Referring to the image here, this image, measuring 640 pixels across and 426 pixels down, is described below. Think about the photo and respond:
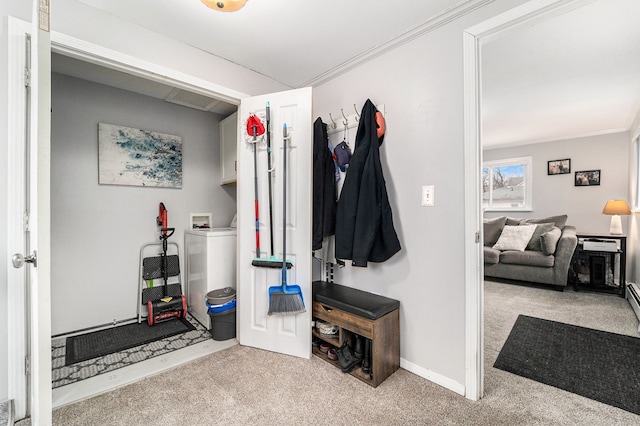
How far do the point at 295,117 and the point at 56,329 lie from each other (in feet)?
9.11

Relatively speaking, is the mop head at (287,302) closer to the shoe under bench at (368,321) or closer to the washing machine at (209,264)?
the shoe under bench at (368,321)

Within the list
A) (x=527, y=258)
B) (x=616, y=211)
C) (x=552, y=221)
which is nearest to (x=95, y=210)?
(x=527, y=258)

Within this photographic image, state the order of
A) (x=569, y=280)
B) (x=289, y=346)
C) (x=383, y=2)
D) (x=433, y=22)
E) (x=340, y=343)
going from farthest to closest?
(x=569, y=280) < (x=289, y=346) < (x=340, y=343) < (x=433, y=22) < (x=383, y=2)

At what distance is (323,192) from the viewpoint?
232 cm

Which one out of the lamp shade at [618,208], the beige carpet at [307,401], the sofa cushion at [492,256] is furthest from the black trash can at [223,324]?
the lamp shade at [618,208]

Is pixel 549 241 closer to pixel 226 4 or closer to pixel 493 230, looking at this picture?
pixel 493 230

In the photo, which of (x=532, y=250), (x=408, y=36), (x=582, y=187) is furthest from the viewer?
(x=582, y=187)

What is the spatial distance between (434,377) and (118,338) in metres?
2.59

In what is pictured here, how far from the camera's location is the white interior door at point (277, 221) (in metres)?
2.17

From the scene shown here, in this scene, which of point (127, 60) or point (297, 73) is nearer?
point (127, 60)

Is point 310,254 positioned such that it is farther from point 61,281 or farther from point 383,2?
point 61,281

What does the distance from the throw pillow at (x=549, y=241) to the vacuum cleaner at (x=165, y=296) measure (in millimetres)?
4712

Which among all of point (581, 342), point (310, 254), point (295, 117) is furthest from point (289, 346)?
point (581, 342)

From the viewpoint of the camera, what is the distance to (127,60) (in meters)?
1.83
